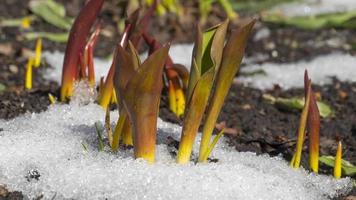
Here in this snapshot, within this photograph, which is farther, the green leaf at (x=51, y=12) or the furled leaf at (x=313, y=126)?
the green leaf at (x=51, y=12)

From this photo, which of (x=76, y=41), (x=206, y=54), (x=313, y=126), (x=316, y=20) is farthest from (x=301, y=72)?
(x=206, y=54)

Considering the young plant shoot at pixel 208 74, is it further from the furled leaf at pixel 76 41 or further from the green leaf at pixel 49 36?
the green leaf at pixel 49 36

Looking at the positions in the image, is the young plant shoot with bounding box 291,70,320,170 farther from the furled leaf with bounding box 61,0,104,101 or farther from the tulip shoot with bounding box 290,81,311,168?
the furled leaf with bounding box 61,0,104,101

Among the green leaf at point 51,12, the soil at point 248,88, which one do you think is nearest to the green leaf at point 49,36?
the soil at point 248,88

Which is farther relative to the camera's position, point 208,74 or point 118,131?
point 118,131

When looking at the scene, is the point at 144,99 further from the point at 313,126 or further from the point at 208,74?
the point at 313,126

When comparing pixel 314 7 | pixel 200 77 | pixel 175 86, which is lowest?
pixel 175 86
